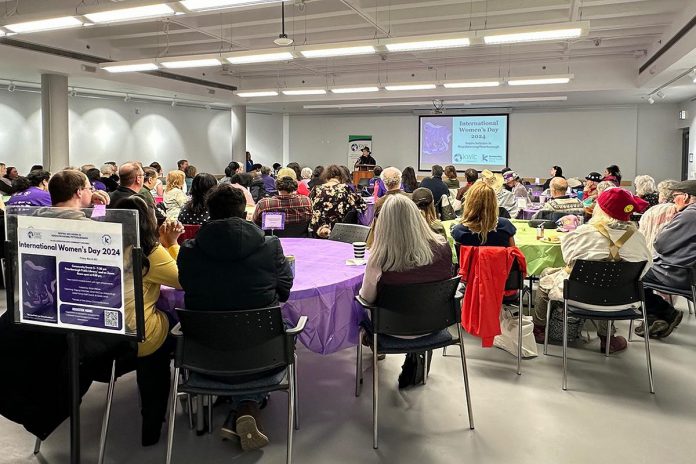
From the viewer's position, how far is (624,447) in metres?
2.76

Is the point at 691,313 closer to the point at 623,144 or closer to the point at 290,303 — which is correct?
the point at 290,303

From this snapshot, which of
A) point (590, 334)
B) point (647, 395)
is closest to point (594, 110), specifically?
point (590, 334)

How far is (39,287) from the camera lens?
188 centimetres

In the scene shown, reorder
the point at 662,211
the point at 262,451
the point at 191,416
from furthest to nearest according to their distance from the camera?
the point at 662,211, the point at 191,416, the point at 262,451

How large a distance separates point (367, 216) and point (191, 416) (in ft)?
12.7

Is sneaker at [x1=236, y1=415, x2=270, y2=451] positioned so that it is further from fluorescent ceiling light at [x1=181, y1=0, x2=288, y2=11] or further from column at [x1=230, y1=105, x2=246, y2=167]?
column at [x1=230, y1=105, x2=246, y2=167]

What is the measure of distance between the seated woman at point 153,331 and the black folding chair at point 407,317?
3.26ft

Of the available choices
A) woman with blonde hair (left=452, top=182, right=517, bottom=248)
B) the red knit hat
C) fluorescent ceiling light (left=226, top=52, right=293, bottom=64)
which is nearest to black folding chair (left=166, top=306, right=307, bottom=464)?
woman with blonde hair (left=452, top=182, right=517, bottom=248)

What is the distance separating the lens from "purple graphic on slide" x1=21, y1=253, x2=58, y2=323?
187cm

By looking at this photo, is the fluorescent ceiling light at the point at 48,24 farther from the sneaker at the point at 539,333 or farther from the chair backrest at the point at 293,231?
the sneaker at the point at 539,333

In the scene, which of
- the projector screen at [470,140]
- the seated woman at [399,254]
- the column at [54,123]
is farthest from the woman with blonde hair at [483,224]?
the projector screen at [470,140]

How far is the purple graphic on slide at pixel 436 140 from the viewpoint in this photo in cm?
1614

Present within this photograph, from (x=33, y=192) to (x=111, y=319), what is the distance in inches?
166

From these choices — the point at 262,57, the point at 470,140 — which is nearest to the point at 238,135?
the point at 470,140
